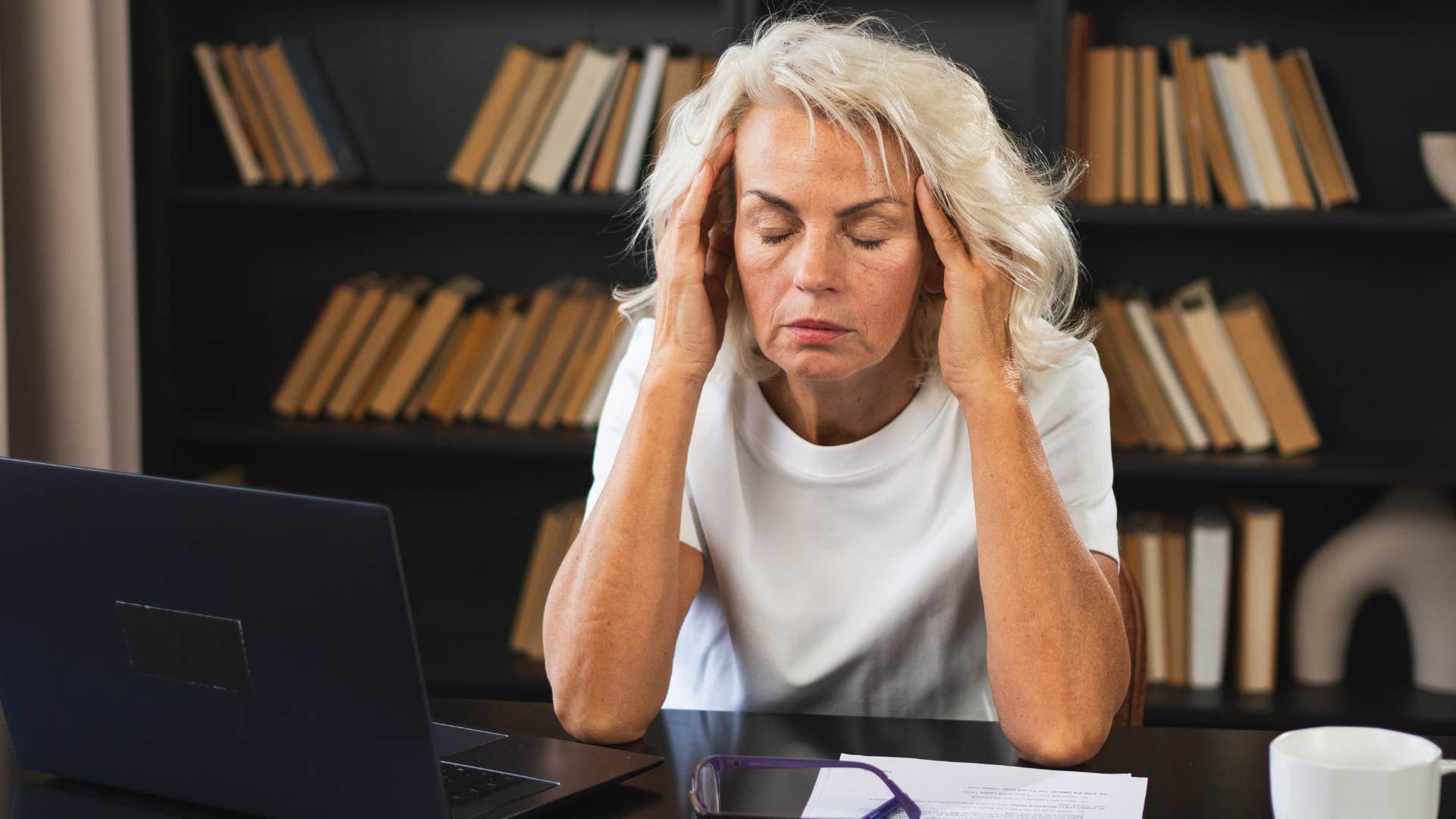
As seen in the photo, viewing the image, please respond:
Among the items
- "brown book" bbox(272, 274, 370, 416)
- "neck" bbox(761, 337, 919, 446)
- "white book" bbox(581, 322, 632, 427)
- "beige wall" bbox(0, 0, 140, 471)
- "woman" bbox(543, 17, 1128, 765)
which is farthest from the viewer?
"brown book" bbox(272, 274, 370, 416)

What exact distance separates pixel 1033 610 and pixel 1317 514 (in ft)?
5.67

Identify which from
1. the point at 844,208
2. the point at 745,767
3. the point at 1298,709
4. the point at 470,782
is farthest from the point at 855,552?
the point at 1298,709

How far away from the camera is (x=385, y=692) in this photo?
2.88 ft

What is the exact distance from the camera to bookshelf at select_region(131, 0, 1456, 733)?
257cm

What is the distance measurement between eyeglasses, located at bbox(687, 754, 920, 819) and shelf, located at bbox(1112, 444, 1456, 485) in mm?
1513

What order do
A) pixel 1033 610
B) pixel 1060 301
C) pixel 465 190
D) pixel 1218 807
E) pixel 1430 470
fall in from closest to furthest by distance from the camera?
pixel 1218 807, pixel 1033 610, pixel 1060 301, pixel 1430 470, pixel 465 190

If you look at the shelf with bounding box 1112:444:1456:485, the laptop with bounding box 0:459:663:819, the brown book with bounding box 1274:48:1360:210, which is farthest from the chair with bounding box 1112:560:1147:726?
the brown book with bounding box 1274:48:1360:210

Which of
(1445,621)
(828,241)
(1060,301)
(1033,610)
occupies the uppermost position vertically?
(828,241)

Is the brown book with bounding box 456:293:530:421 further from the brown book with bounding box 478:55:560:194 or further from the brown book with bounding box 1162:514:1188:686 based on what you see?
the brown book with bounding box 1162:514:1188:686

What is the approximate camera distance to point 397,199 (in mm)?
2617

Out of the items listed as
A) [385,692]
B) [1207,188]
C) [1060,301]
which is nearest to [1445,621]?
[1207,188]

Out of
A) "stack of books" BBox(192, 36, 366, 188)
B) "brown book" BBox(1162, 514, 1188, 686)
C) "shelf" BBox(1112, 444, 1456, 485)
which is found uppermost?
"stack of books" BBox(192, 36, 366, 188)

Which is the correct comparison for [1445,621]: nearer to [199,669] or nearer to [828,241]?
[828,241]

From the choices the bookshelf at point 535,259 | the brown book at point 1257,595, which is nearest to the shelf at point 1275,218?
the bookshelf at point 535,259
